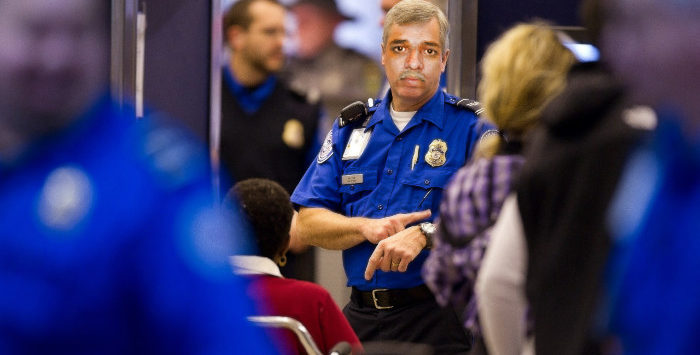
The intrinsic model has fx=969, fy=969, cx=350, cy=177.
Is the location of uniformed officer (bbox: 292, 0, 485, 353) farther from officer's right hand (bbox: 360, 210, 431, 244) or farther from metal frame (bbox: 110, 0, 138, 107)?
metal frame (bbox: 110, 0, 138, 107)

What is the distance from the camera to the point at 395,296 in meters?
2.68

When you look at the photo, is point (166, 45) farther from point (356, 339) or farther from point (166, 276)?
point (166, 276)

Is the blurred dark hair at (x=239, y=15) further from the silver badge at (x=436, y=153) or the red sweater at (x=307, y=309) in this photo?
the red sweater at (x=307, y=309)

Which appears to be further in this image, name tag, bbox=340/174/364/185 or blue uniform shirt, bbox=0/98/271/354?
name tag, bbox=340/174/364/185

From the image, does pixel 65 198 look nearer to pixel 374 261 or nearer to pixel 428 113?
pixel 374 261

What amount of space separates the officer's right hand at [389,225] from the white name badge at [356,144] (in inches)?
11.5

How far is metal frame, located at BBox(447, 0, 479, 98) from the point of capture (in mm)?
4090

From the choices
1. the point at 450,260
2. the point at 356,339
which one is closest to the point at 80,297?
the point at 450,260

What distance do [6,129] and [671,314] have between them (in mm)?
473

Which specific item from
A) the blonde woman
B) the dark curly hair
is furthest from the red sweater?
the blonde woman

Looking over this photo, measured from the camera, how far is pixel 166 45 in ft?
13.1

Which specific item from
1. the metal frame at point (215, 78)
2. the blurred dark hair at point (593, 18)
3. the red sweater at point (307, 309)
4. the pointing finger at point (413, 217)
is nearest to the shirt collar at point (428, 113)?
the pointing finger at point (413, 217)

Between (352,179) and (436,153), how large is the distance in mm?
258

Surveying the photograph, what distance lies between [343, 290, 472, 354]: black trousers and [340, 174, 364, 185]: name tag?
386 mm
